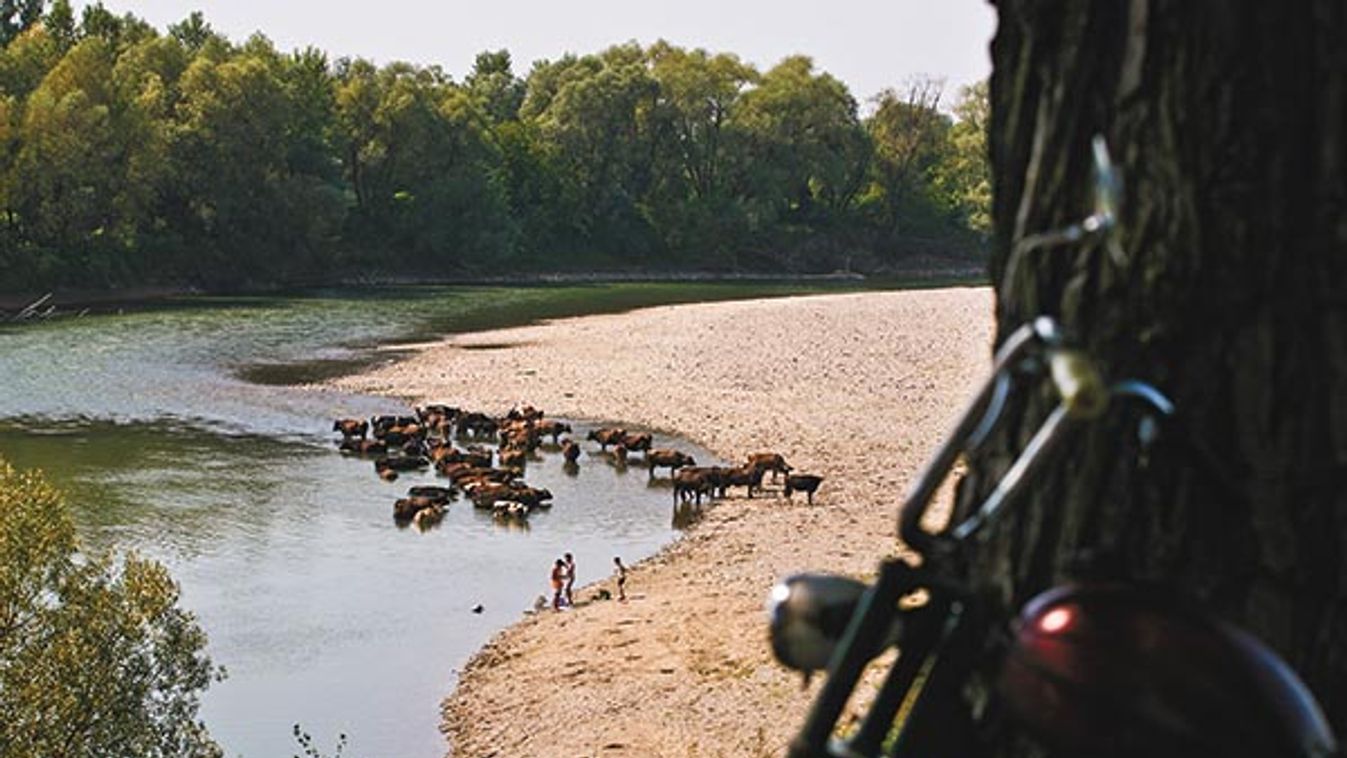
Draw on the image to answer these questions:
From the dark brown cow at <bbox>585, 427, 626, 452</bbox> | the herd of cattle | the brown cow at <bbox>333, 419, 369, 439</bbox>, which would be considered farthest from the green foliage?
the brown cow at <bbox>333, 419, 369, 439</bbox>

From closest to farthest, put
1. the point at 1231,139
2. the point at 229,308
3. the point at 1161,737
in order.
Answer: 1. the point at 1161,737
2. the point at 1231,139
3. the point at 229,308

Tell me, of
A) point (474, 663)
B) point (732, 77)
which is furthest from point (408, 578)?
point (732, 77)

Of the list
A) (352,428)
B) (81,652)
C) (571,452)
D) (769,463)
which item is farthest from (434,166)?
(81,652)

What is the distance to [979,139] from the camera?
96.9m

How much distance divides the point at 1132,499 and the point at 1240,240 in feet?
1.21

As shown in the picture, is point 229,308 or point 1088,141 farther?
point 229,308

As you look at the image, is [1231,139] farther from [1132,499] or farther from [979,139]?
[979,139]

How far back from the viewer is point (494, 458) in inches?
1228

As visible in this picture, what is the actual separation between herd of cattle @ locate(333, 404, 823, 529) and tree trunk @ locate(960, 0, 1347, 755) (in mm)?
23291

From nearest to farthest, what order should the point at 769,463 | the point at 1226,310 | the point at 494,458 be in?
the point at 1226,310, the point at 769,463, the point at 494,458

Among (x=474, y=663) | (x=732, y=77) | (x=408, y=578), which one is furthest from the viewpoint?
(x=732, y=77)

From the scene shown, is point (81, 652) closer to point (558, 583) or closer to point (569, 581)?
point (558, 583)

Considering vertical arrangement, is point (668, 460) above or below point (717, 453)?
above

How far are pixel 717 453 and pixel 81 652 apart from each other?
20.7 metres
